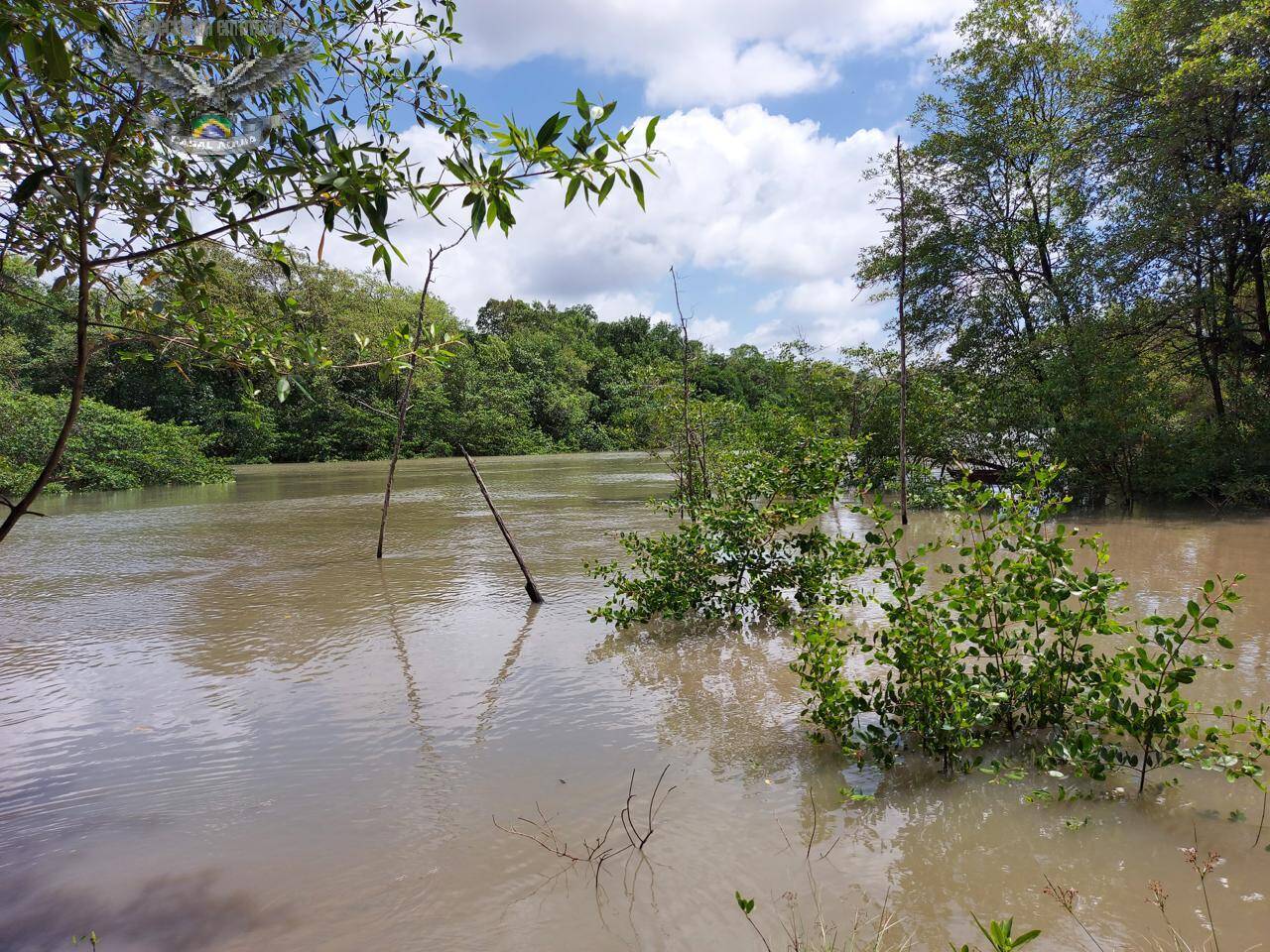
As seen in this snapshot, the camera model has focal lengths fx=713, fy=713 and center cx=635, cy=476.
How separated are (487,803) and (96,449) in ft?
82.8

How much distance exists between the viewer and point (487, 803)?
11.7ft

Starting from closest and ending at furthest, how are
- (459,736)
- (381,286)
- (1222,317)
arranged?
(459,736) → (1222,317) → (381,286)

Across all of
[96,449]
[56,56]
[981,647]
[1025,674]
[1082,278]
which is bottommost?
[1025,674]

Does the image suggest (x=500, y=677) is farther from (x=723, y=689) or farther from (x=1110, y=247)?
(x=1110, y=247)

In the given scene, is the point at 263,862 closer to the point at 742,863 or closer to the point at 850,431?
the point at 742,863

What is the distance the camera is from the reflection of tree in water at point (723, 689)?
403cm

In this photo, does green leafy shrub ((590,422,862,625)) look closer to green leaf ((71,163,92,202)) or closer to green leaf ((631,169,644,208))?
green leaf ((631,169,644,208))

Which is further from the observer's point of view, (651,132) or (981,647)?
(981,647)

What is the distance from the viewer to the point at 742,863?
296 centimetres

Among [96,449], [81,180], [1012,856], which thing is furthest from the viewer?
[96,449]

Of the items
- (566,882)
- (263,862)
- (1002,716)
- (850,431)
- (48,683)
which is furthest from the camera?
(850,431)

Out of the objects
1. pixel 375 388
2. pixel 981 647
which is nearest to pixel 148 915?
pixel 981 647

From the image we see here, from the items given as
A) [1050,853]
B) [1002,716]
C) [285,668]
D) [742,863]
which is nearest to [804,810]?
[742,863]

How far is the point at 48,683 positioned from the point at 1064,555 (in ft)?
23.2
